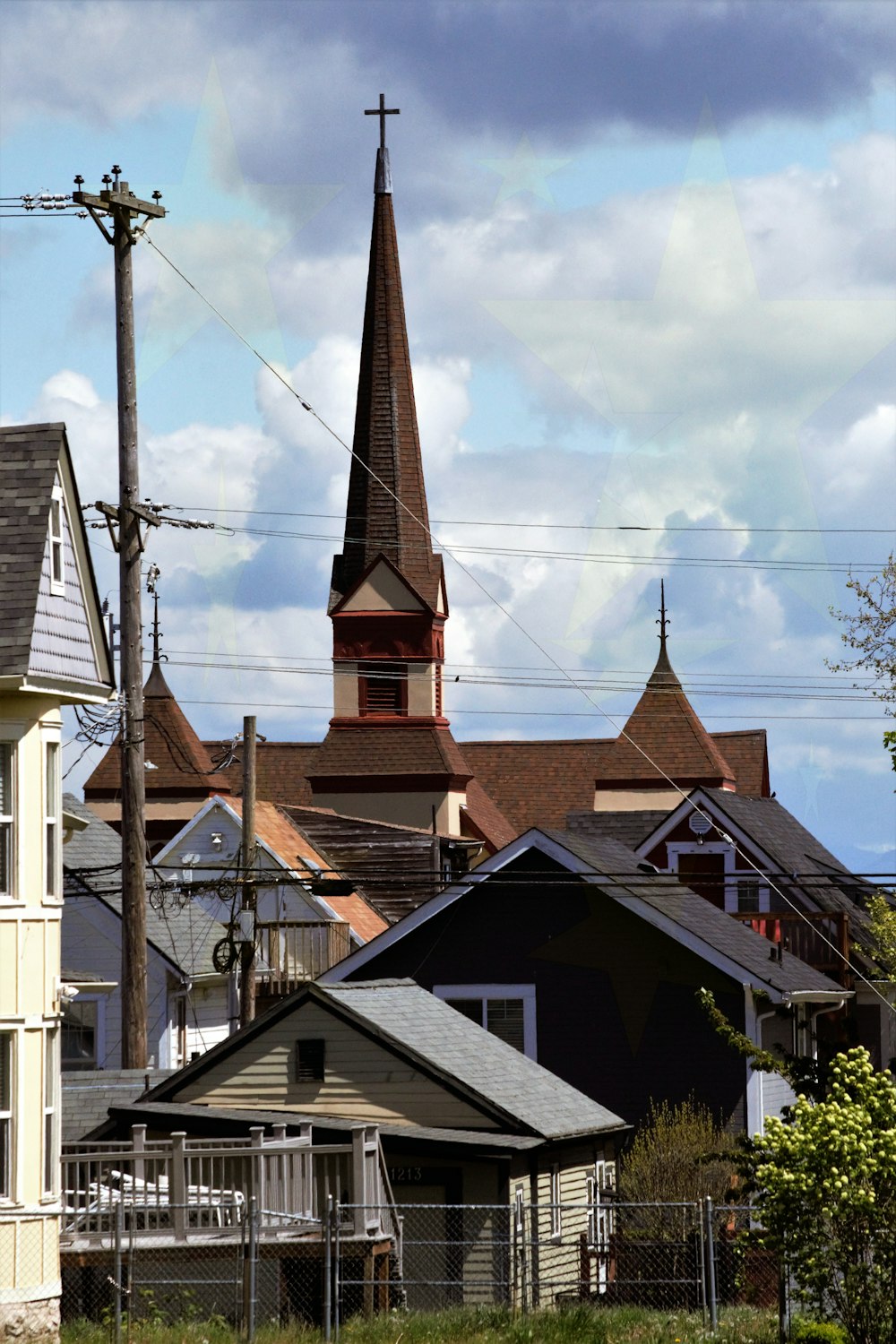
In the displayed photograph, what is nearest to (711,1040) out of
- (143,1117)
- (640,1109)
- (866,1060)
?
(640,1109)

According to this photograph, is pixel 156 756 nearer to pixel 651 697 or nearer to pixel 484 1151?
pixel 651 697

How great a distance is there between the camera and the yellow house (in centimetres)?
2016

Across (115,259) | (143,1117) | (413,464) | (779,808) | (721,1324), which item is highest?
(413,464)

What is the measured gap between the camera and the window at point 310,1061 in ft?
95.4

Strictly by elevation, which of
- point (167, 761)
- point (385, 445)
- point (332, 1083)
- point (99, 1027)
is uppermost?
point (385, 445)

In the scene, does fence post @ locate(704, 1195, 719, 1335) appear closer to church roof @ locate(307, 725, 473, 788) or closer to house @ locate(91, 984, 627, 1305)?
house @ locate(91, 984, 627, 1305)

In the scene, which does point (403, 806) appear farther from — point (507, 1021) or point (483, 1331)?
point (483, 1331)

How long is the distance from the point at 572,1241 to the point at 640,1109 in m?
8.42

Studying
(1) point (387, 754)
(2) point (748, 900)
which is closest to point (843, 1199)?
(2) point (748, 900)

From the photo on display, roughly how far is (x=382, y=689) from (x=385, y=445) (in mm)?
11238

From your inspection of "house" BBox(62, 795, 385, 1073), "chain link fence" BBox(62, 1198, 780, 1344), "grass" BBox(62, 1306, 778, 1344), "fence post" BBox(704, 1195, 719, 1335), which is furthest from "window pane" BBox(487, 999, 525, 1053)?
"fence post" BBox(704, 1195, 719, 1335)

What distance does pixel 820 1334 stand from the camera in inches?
725

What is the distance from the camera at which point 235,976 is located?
45.2 metres

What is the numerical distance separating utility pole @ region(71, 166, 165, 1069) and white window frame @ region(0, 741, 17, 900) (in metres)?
5.27
